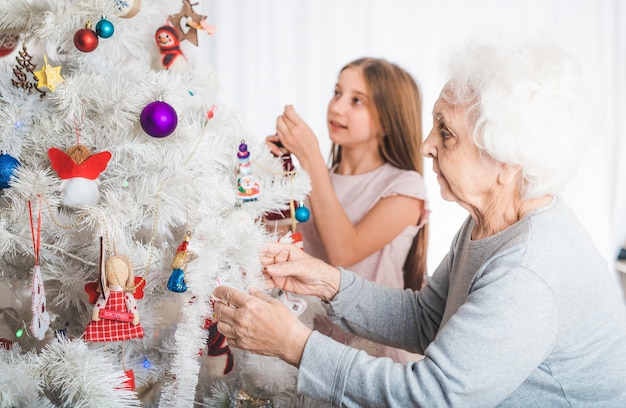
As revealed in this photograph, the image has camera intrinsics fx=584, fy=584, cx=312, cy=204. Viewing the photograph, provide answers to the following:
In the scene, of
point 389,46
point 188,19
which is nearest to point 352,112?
point 188,19

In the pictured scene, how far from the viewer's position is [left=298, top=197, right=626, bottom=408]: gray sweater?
2.90 ft

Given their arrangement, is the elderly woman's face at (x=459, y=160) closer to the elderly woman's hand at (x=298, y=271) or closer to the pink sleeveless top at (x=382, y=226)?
the elderly woman's hand at (x=298, y=271)

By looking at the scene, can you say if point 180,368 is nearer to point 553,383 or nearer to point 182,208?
point 182,208

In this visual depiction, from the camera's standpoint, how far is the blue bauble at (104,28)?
1.08 metres

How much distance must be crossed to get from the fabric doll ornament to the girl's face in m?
0.87

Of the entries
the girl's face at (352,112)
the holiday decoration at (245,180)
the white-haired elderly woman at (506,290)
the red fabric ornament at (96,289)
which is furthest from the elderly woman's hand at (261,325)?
the girl's face at (352,112)

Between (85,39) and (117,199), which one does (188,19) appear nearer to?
(85,39)

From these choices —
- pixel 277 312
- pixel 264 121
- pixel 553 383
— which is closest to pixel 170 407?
pixel 277 312

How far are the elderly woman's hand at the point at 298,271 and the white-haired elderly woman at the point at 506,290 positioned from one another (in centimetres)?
21

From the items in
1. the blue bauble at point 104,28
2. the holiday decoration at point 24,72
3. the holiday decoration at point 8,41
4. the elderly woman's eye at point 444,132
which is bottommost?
the elderly woman's eye at point 444,132

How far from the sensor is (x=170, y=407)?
1047mm

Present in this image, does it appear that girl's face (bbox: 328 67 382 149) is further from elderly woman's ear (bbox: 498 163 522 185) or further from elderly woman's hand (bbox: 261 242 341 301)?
elderly woman's ear (bbox: 498 163 522 185)

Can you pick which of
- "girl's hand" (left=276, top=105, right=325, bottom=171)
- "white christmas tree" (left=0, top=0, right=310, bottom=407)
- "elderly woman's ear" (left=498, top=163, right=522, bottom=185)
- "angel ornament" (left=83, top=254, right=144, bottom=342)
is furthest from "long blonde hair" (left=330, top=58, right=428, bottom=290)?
"angel ornament" (left=83, top=254, right=144, bottom=342)

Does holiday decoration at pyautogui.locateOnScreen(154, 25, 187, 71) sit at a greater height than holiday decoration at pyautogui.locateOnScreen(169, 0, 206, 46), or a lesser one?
lesser
